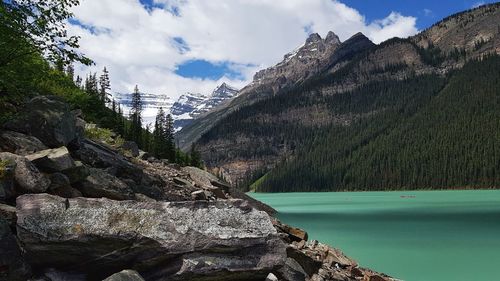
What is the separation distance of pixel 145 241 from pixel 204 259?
149cm

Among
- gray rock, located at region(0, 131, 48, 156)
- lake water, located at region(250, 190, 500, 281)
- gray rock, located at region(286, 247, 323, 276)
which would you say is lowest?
lake water, located at region(250, 190, 500, 281)

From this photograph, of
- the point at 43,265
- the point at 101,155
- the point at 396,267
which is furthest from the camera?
the point at 396,267

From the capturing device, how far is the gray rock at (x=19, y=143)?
46.6 feet

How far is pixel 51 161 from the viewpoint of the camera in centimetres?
1327

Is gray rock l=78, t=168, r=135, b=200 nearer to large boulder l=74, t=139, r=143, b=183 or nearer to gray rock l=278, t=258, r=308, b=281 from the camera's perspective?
large boulder l=74, t=139, r=143, b=183

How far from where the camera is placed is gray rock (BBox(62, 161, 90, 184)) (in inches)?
538

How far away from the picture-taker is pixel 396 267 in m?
32.2

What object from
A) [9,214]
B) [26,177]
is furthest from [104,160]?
[9,214]

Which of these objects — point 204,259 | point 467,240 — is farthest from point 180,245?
point 467,240

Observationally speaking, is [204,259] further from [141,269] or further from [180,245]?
[141,269]

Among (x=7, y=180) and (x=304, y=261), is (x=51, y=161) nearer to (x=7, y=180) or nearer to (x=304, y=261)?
(x=7, y=180)

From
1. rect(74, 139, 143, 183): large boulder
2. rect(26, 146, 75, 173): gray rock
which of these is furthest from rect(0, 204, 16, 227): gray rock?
rect(74, 139, 143, 183): large boulder

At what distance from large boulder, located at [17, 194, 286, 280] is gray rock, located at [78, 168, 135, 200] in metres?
2.58

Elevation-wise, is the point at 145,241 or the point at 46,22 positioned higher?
the point at 46,22
